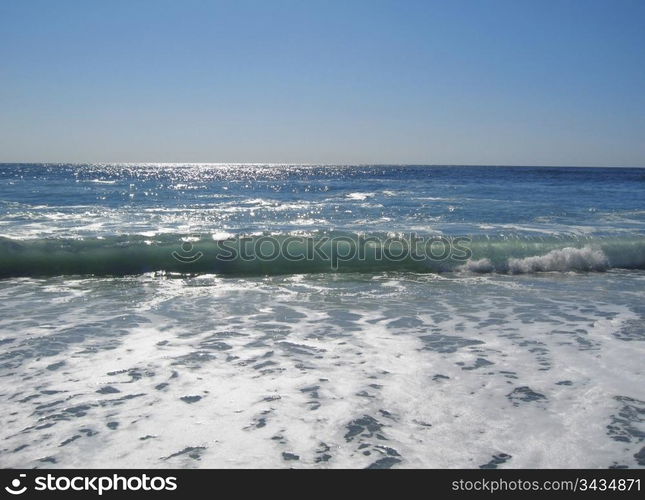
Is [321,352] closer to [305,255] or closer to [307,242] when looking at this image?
[305,255]

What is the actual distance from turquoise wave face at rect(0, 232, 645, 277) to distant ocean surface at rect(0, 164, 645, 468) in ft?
0.16

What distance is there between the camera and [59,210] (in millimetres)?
20016

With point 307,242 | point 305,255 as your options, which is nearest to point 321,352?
point 305,255

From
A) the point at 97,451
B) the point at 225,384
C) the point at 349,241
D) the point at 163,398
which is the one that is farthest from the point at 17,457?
the point at 349,241

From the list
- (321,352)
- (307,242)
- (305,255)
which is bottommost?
(321,352)

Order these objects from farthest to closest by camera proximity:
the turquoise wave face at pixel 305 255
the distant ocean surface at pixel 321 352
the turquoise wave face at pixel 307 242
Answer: the turquoise wave face at pixel 307 242, the turquoise wave face at pixel 305 255, the distant ocean surface at pixel 321 352

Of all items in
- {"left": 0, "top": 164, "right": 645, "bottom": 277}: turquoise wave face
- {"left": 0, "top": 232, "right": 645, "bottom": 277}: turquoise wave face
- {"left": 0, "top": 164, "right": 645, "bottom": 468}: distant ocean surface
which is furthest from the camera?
{"left": 0, "top": 164, "right": 645, "bottom": 277}: turquoise wave face

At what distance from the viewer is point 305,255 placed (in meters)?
11.5

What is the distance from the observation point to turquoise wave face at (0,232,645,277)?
10648 mm

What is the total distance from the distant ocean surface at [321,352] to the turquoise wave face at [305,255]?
0.05 metres

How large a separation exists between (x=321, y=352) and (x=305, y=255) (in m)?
6.31

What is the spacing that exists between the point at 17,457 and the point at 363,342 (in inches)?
132

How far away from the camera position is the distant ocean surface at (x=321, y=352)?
337cm
